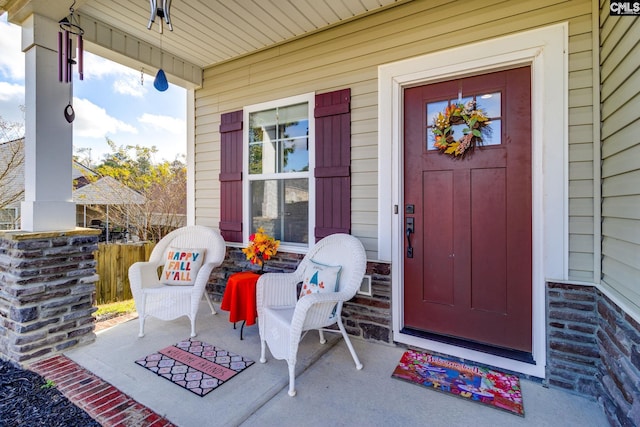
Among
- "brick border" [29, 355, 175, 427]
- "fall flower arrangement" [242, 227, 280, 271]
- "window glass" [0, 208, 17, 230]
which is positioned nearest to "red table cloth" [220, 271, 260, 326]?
"fall flower arrangement" [242, 227, 280, 271]

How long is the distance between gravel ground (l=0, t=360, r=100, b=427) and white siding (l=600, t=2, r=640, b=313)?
116 inches

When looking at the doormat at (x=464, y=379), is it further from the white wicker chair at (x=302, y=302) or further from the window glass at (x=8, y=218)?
the window glass at (x=8, y=218)

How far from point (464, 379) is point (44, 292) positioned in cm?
321

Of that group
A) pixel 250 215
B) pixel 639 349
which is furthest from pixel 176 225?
pixel 639 349

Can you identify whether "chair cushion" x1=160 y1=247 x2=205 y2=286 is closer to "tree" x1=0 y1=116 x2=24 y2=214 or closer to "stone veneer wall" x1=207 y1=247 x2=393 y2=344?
"stone veneer wall" x1=207 y1=247 x2=393 y2=344

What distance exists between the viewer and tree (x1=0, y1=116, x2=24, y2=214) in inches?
204

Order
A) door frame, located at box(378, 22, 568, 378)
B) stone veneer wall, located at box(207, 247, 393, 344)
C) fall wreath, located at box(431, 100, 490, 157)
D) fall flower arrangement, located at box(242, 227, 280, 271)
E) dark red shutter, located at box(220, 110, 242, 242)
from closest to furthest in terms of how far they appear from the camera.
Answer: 1. door frame, located at box(378, 22, 568, 378)
2. fall wreath, located at box(431, 100, 490, 157)
3. stone veneer wall, located at box(207, 247, 393, 344)
4. fall flower arrangement, located at box(242, 227, 280, 271)
5. dark red shutter, located at box(220, 110, 242, 242)

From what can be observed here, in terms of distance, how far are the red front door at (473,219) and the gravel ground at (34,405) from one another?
2371 mm

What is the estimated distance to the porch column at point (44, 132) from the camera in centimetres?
240

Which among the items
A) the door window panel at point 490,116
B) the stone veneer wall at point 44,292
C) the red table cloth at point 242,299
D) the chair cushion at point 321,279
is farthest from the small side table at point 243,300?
the door window panel at point 490,116

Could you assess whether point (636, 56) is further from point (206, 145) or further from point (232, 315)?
point (206, 145)

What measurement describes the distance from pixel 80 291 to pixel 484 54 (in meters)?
3.74

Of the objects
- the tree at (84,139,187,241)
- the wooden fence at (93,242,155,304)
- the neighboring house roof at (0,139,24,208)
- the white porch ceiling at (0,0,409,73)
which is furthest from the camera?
the tree at (84,139,187,241)

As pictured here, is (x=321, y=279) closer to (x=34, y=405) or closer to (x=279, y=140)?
(x=279, y=140)
